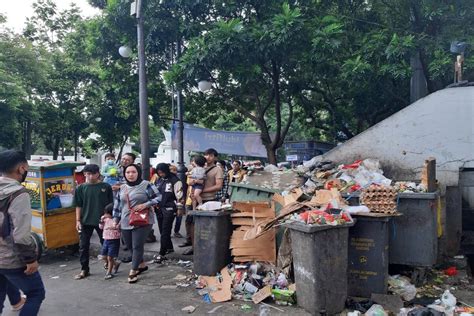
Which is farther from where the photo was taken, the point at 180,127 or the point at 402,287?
the point at 180,127

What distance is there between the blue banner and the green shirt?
8665mm

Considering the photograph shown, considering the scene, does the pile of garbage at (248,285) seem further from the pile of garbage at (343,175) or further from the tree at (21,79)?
the tree at (21,79)

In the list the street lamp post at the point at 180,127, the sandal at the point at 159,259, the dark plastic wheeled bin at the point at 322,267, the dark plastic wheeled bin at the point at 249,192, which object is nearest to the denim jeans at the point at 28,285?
the dark plastic wheeled bin at the point at 322,267

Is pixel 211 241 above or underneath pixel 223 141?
underneath

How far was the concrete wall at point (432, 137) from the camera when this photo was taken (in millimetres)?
6500

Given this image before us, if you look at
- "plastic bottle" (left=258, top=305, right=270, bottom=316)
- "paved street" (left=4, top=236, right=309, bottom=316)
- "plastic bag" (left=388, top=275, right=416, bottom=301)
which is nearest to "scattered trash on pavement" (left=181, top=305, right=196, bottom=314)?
"paved street" (left=4, top=236, right=309, bottom=316)

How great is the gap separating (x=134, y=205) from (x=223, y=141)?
31.9ft

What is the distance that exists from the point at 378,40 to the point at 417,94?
64.1 inches

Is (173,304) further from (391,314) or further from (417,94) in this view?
(417,94)

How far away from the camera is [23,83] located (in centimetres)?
1634

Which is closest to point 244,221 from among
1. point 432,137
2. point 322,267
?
point 322,267

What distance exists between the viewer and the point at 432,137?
6.64m

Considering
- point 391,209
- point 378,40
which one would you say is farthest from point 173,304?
point 378,40

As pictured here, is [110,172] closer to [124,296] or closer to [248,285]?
[124,296]
